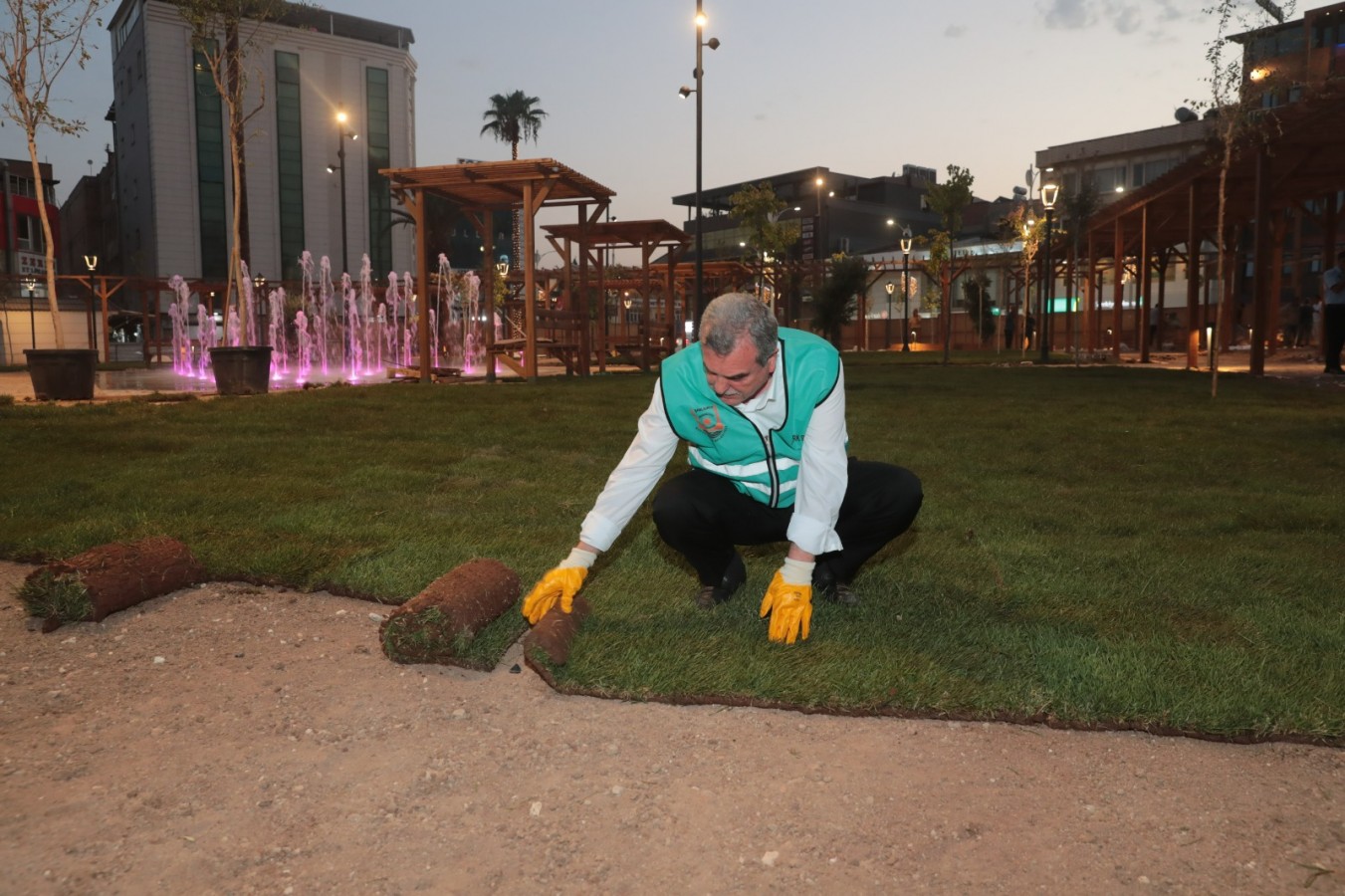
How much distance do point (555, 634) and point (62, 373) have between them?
1272 centimetres

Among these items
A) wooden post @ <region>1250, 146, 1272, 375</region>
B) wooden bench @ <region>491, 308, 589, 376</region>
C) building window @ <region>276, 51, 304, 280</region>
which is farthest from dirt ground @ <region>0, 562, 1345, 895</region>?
building window @ <region>276, 51, 304, 280</region>

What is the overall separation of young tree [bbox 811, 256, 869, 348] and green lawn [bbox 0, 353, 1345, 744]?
20.6 metres

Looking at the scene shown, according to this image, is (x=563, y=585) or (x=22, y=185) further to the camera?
(x=22, y=185)

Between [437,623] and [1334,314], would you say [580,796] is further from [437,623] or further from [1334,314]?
[1334,314]

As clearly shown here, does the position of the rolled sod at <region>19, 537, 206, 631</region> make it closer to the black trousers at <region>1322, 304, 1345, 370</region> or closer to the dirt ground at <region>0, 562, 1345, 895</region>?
the dirt ground at <region>0, 562, 1345, 895</region>

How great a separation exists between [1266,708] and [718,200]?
92696 mm

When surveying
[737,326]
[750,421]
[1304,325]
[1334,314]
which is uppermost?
[1304,325]

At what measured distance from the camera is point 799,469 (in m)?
3.66

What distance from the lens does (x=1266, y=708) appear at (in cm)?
304

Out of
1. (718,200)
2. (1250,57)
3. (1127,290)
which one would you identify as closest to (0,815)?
(1250,57)

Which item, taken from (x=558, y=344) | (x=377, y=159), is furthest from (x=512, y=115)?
(x=558, y=344)

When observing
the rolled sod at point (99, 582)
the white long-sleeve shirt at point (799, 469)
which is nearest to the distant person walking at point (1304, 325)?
the white long-sleeve shirt at point (799, 469)

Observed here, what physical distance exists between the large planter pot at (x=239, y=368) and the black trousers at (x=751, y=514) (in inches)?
466

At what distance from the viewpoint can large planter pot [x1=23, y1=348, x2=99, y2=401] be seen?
43.2 ft
